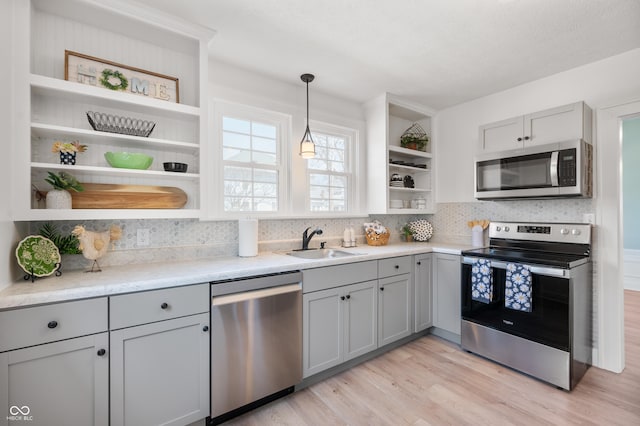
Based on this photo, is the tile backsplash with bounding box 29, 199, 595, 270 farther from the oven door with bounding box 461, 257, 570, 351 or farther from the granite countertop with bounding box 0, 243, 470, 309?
the oven door with bounding box 461, 257, 570, 351

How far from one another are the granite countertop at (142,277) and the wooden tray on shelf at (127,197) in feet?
1.34

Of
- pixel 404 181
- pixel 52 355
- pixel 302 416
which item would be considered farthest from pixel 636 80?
pixel 52 355

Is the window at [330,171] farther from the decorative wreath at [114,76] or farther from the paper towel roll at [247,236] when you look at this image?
the decorative wreath at [114,76]

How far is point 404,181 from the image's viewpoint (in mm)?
3584

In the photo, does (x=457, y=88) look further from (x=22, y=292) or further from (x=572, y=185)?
(x=22, y=292)

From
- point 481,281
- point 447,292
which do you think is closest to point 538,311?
point 481,281

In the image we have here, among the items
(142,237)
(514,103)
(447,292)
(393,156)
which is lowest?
(447,292)

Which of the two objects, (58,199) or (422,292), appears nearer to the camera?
(58,199)

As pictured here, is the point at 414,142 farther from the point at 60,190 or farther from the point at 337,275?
the point at 60,190

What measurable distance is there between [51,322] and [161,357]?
0.53m

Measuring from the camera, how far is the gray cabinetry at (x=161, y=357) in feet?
4.90

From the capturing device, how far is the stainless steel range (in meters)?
2.13

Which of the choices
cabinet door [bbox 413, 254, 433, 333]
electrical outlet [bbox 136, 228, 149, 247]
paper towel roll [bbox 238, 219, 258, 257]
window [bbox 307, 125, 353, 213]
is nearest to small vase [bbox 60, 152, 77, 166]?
electrical outlet [bbox 136, 228, 149, 247]

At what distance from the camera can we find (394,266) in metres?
2.71
